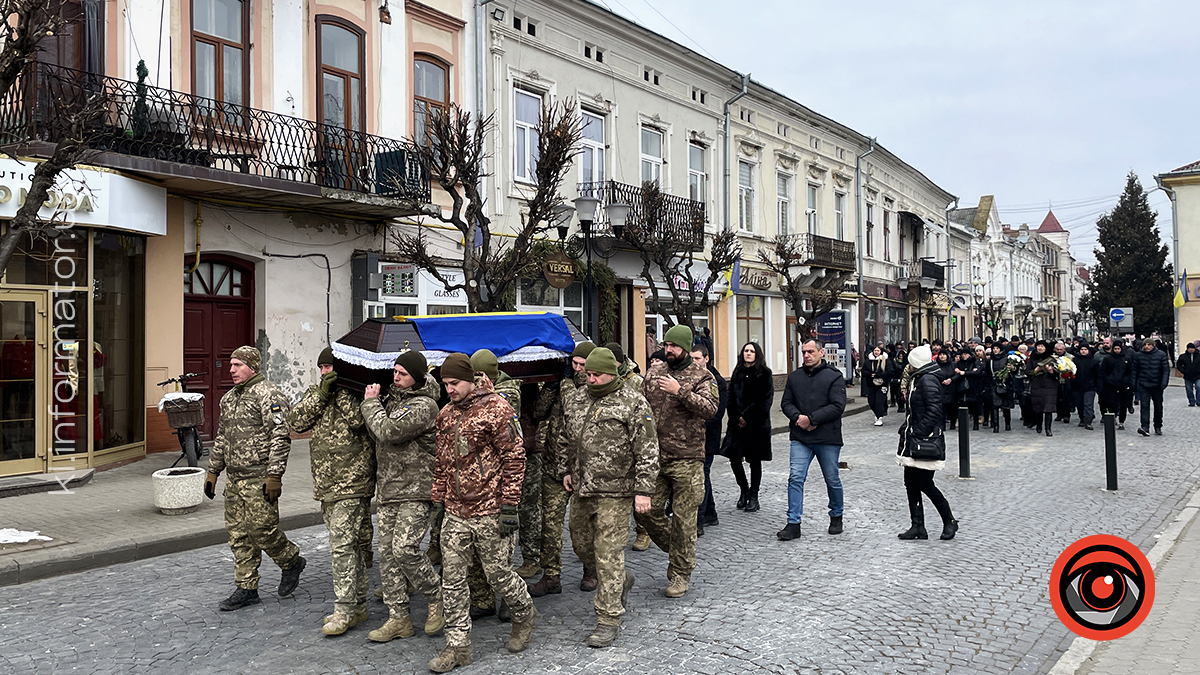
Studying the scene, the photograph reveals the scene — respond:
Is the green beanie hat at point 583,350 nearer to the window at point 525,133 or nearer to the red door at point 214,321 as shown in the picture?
the red door at point 214,321

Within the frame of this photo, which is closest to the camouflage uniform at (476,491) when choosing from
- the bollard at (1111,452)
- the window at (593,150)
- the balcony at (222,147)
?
the balcony at (222,147)

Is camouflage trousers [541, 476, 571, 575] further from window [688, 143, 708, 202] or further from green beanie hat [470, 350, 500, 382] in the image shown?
window [688, 143, 708, 202]

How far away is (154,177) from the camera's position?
37.0ft

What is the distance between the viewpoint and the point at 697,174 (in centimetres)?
2350

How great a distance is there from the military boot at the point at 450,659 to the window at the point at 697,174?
1926cm

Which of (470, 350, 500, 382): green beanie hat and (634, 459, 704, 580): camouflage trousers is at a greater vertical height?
→ (470, 350, 500, 382): green beanie hat

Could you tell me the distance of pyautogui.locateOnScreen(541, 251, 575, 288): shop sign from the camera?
16.6 meters

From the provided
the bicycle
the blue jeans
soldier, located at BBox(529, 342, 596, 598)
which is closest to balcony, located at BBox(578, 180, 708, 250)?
the bicycle

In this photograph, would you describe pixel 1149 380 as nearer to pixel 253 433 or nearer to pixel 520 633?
pixel 520 633

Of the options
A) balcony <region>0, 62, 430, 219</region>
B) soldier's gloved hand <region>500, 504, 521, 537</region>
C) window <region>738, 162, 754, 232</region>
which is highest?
window <region>738, 162, 754, 232</region>

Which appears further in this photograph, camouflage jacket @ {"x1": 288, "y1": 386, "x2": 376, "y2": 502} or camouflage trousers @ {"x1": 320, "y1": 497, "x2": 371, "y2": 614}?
camouflage jacket @ {"x1": 288, "y1": 386, "x2": 376, "y2": 502}

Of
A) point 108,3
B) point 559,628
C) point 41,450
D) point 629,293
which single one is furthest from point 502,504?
point 629,293

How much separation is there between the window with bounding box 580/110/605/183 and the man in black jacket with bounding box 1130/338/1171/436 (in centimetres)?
1156

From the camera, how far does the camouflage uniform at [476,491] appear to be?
16.1 feet
